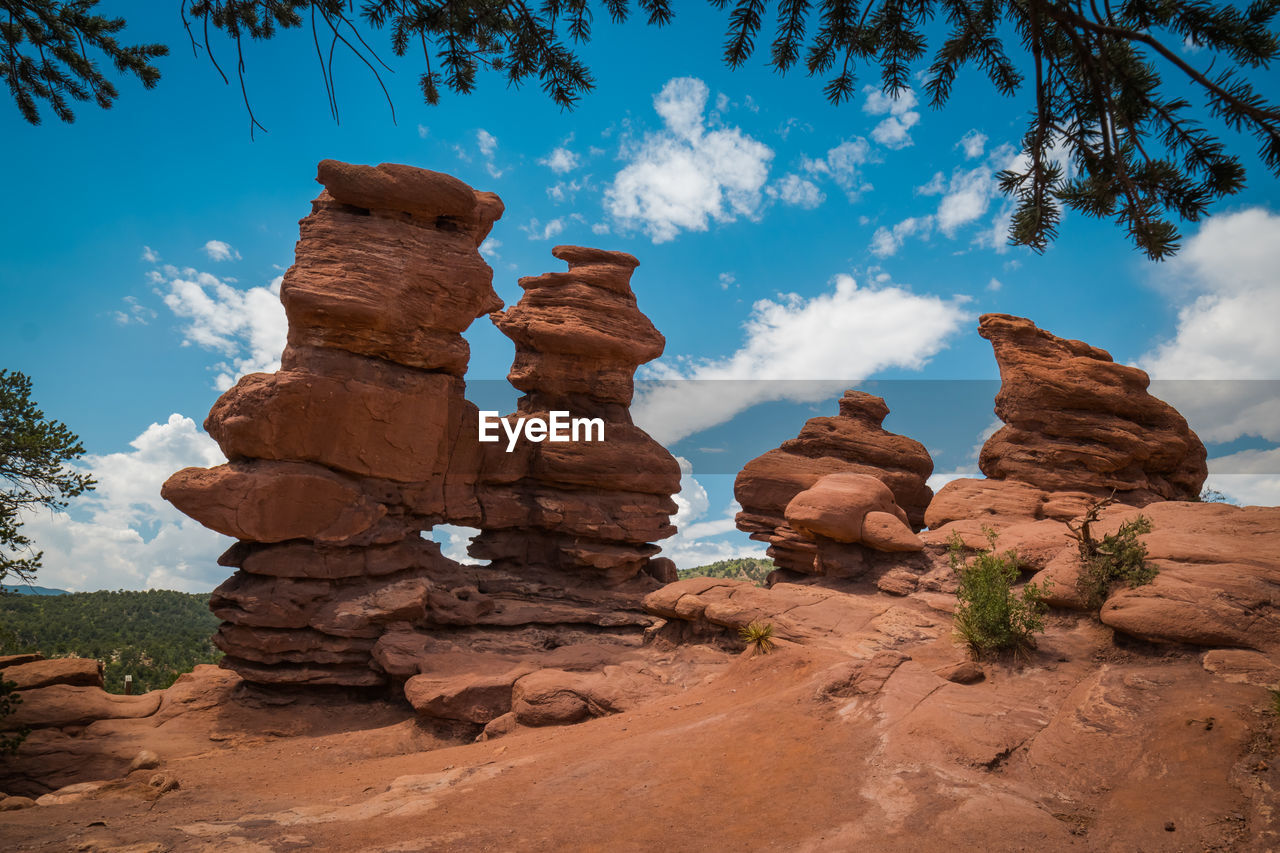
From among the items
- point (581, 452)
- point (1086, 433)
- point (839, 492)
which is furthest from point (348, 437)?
point (1086, 433)

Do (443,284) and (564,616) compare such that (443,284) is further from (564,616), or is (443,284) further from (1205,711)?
(1205,711)

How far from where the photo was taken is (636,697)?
1218 centimetres

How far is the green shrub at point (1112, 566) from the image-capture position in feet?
32.2

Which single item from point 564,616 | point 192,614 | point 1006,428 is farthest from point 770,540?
point 192,614

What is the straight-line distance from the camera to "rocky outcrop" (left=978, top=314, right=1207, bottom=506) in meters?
20.1

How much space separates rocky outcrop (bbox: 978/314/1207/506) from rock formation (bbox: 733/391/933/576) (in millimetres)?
3105

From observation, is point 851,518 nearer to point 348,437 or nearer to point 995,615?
point 995,615

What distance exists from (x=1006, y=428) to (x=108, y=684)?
31701 mm

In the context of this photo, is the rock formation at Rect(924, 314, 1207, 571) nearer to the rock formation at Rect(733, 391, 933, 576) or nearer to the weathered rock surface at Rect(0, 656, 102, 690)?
the rock formation at Rect(733, 391, 933, 576)

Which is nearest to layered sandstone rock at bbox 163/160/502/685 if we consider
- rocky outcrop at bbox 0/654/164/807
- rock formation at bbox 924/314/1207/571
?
rocky outcrop at bbox 0/654/164/807

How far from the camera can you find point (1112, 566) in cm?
1012

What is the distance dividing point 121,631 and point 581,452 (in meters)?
32.9

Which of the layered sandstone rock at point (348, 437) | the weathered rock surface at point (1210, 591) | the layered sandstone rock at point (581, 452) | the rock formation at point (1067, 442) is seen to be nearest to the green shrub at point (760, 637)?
the weathered rock surface at point (1210, 591)

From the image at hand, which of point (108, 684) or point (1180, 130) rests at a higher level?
point (1180, 130)
